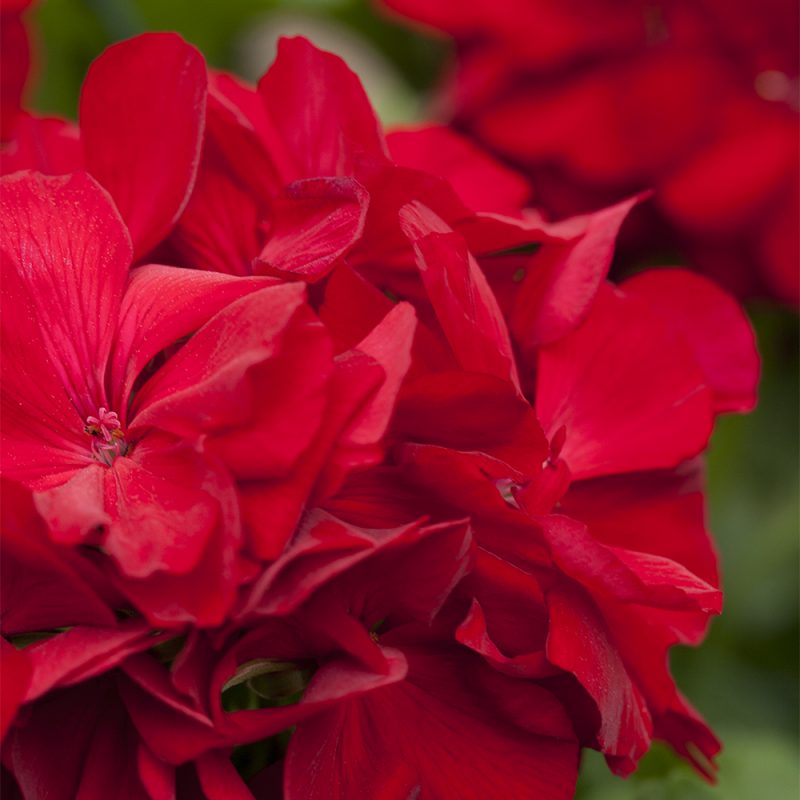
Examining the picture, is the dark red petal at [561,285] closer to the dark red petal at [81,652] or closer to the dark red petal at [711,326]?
the dark red petal at [711,326]

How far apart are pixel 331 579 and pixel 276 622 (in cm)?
3

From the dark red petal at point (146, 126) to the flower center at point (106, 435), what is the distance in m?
0.07

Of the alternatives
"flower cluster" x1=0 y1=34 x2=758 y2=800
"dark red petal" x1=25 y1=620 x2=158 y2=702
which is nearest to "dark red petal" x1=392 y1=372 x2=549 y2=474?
"flower cluster" x1=0 y1=34 x2=758 y2=800

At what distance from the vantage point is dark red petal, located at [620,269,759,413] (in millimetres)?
547

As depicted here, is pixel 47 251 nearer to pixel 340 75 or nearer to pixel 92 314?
pixel 92 314

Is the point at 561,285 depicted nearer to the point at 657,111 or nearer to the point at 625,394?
the point at 625,394

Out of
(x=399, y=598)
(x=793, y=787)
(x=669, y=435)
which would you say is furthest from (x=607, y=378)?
(x=793, y=787)

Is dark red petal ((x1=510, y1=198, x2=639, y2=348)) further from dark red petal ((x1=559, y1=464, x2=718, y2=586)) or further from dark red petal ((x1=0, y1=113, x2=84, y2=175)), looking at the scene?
dark red petal ((x1=0, y1=113, x2=84, y2=175))

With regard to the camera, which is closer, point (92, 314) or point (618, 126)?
point (92, 314)

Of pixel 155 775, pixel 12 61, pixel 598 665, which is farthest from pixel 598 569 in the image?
pixel 12 61

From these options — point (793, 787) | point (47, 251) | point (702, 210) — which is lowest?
point (793, 787)

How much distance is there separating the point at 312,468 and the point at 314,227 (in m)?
0.10

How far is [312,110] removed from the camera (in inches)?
19.4

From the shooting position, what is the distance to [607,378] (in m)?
0.51
